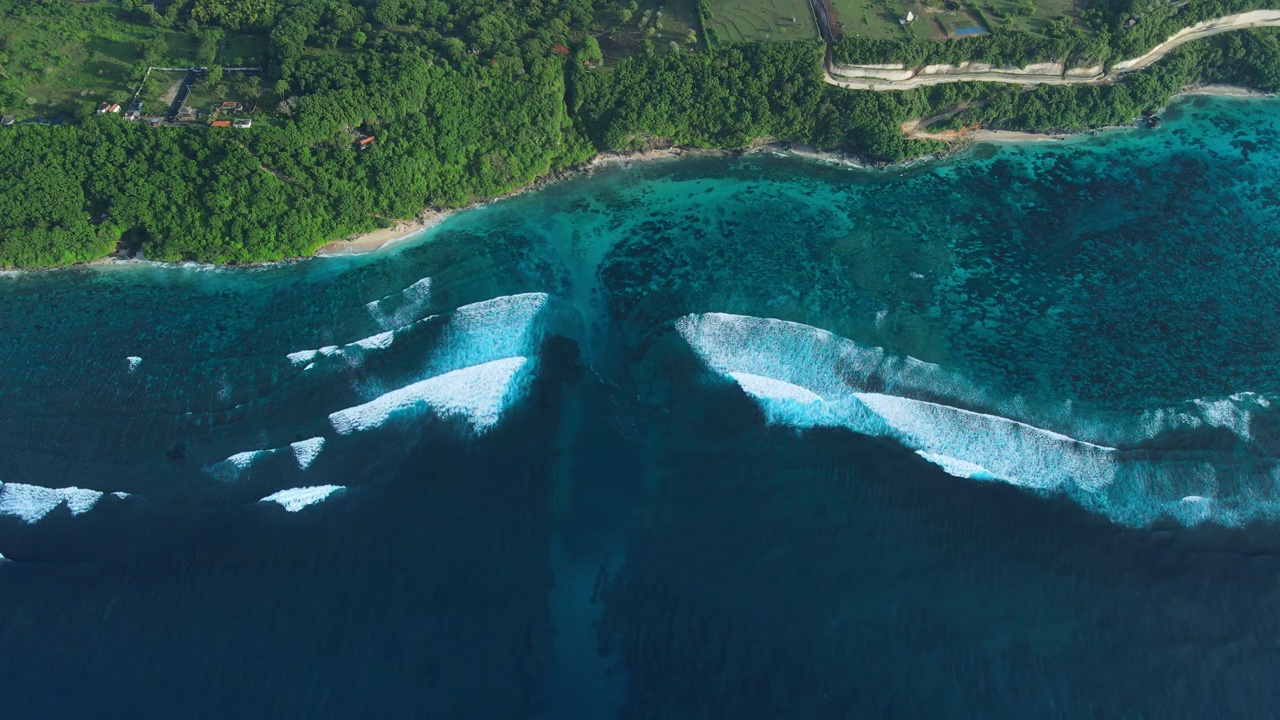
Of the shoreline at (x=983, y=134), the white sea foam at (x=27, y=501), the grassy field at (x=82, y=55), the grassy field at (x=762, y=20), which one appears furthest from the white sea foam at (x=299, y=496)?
the shoreline at (x=983, y=134)

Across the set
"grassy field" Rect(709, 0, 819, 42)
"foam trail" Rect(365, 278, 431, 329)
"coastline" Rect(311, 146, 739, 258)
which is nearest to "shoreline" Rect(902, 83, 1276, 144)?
"grassy field" Rect(709, 0, 819, 42)

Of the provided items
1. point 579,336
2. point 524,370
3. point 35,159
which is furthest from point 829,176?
point 35,159

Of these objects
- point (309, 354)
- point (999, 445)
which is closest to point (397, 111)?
point (309, 354)

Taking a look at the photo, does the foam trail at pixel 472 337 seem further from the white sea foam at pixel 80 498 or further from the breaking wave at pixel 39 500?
the breaking wave at pixel 39 500

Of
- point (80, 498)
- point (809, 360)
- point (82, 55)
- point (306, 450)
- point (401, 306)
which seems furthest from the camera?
point (82, 55)

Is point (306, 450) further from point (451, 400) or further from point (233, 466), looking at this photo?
point (451, 400)

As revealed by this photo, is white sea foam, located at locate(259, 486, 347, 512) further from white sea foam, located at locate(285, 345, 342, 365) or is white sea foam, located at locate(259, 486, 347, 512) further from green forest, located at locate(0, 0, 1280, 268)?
green forest, located at locate(0, 0, 1280, 268)

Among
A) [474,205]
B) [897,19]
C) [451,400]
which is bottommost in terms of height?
[451,400]
